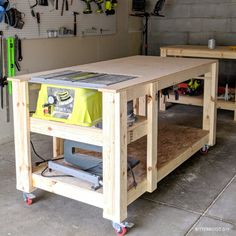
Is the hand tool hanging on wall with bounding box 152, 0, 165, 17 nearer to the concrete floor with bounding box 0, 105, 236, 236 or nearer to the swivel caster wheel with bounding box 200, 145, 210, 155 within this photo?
the swivel caster wheel with bounding box 200, 145, 210, 155

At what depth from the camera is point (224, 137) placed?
158 inches

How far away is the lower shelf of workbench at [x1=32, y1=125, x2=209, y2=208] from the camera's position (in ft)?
7.52

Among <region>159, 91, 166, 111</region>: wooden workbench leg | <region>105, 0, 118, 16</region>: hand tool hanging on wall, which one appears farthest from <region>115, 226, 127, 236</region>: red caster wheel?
<region>105, 0, 118, 16</region>: hand tool hanging on wall

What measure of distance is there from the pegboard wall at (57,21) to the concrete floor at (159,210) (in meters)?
1.49

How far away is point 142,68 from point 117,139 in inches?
36.5

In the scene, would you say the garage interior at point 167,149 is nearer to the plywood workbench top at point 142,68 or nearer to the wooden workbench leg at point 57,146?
the plywood workbench top at point 142,68

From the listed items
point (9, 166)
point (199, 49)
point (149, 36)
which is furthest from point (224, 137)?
point (149, 36)

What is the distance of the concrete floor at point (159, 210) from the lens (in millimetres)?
2229

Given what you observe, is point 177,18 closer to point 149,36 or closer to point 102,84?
point 149,36

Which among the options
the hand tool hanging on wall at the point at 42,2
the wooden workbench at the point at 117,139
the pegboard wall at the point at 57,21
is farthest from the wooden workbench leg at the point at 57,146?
the hand tool hanging on wall at the point at 42,2

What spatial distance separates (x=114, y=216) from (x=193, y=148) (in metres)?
1.23

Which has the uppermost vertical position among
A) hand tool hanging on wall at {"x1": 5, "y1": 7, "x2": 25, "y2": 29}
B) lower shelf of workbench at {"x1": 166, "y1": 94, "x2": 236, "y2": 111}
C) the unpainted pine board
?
hand tool hanging on wall at {"x1": 5, "y1": 7, "x2": 25, "y2": 29}

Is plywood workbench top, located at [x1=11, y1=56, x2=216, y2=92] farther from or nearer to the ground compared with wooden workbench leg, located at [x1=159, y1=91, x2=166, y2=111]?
farther from the ground

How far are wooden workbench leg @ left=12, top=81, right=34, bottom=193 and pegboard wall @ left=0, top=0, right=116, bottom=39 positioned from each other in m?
1.55
